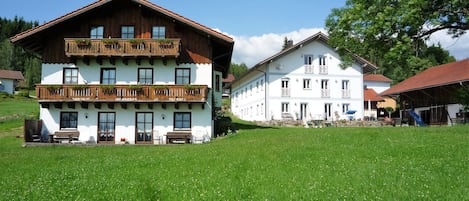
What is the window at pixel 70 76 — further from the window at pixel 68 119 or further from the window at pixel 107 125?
the window at pixel 107 125

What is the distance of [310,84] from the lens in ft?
155

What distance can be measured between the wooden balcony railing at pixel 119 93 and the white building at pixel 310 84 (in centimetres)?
2051

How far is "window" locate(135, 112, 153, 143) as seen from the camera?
2780 centimetres

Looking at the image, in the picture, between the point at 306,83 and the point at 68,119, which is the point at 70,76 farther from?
the point at 306,83

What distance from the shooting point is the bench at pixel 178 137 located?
27.0 metres

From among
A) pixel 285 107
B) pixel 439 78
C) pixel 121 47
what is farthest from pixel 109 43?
pixel 439 78

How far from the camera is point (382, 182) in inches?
404

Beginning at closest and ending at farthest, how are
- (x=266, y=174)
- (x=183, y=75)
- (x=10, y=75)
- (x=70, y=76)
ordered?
(x=266, y=174) < (x=70, y=76) < (x=183, y=75) < (x=10, y=75)

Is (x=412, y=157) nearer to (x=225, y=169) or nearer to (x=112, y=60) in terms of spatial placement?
(x=225, y=169)

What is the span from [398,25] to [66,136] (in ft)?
70.8

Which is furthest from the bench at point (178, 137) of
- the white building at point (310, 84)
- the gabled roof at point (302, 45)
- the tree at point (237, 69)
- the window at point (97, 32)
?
the tree at point (237, 69)

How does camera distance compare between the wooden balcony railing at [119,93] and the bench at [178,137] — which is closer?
the wooden balcony railing at [119,93]

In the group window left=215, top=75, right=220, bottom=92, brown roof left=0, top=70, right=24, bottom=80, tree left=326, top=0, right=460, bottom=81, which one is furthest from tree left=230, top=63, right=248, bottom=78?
tree left=326, top=0, right=460, bottom=81

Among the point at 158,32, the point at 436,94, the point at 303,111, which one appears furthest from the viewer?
Result: the point at 303,111
